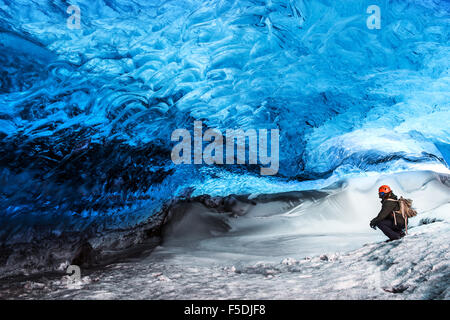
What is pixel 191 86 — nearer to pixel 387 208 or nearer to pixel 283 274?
pixel 283 274

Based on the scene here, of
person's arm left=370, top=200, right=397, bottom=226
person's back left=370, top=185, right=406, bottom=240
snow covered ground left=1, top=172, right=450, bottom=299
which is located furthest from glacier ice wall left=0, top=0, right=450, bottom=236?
snow covered ground left=1, top=172, right=450, bottom=299

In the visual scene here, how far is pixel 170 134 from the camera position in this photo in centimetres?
654

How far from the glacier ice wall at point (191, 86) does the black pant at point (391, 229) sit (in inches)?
93.9

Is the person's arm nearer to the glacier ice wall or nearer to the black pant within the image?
the black pant

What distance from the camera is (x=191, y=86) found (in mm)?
5117

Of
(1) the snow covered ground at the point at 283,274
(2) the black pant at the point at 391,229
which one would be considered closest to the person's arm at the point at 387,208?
(2) the black pant at the point at 391,229

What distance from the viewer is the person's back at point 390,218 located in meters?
4.56

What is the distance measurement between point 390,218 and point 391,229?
171 millimetres

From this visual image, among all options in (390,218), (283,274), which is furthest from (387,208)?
(283,274)

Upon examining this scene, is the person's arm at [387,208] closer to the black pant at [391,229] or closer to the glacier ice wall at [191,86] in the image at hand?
the black pant at [391,229]

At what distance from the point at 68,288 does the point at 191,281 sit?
1493 millimetres

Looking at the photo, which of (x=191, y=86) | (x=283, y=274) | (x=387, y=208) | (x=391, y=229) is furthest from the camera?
(x=191, y=86)

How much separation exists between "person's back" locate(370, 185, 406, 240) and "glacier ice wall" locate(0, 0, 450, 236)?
2.03 m

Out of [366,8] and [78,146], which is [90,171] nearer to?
[78,146]
